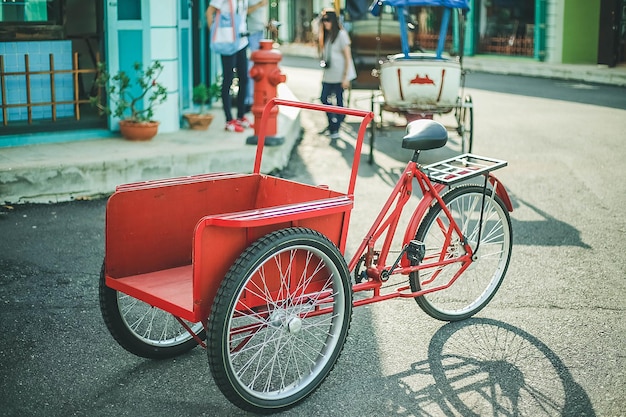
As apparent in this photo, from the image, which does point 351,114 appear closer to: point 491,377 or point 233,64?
point 491,377

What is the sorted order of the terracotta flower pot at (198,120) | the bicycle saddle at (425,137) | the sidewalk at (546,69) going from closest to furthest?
the bicycle saddle at (425,137) < the terracotta flower pot at (198,120) < the sidewalk at (546,69)

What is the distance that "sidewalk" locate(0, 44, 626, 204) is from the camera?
25.5 feet

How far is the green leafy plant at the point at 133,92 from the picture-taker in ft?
29.7

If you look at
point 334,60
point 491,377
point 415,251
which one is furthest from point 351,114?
point 334,60

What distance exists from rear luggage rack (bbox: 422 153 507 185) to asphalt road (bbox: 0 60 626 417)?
35.9 inches

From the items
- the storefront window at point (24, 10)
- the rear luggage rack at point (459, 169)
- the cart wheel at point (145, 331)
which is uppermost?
the storefront window at point (24, 10)

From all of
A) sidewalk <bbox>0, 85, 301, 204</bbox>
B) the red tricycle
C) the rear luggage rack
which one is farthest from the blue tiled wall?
the rear luggage rack

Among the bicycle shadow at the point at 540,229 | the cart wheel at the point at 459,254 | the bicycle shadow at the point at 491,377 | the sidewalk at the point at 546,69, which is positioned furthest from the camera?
the sidewalk at the point at 546,69

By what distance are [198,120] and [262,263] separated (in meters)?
6.64

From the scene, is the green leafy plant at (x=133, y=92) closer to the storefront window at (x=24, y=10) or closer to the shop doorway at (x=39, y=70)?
the shop doorway at (x=39, y=70)

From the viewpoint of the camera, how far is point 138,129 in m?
9.10

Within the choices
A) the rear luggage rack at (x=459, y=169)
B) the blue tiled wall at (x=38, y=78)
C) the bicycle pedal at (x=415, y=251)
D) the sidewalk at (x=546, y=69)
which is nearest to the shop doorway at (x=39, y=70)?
the blue tiled wall at (x=38, y=78)

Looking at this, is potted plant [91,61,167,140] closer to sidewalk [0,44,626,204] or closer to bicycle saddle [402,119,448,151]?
sidewalk [0,44,626,204]

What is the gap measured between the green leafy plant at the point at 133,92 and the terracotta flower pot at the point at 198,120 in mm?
509
